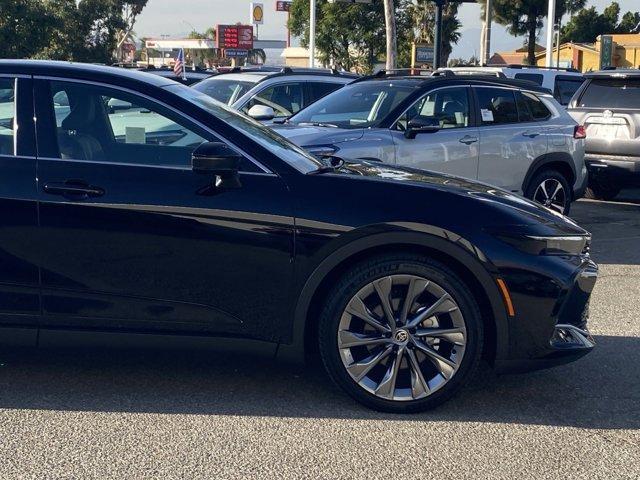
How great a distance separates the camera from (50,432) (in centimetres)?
436

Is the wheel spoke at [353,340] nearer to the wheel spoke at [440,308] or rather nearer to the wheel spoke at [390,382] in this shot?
the wheel spoke at [390,382]

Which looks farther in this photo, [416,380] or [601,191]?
[601,191]

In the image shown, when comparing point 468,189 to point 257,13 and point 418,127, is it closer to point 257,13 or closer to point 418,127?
point 418,127

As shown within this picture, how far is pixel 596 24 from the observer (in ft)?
249

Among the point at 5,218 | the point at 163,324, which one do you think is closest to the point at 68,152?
the point at 5,218

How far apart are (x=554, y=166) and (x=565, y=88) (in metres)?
6.81

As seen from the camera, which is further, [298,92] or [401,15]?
[401,15]

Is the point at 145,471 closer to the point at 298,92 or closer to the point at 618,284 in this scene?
the point at 618,284

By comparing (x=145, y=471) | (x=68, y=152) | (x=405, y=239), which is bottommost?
(x=145, y=471)

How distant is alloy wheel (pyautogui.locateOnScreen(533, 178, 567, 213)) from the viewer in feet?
33.7

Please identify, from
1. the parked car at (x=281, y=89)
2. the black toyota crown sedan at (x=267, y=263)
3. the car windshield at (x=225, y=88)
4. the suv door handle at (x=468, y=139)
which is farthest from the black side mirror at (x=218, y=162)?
the car windshield at (x=225, y=88)

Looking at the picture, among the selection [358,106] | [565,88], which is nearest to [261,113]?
[358,106]

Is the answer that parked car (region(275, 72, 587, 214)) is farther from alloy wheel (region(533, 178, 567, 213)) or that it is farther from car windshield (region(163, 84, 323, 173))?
car windshield (region(163, 84, 323, 173))

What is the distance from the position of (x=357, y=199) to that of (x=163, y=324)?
115cm
